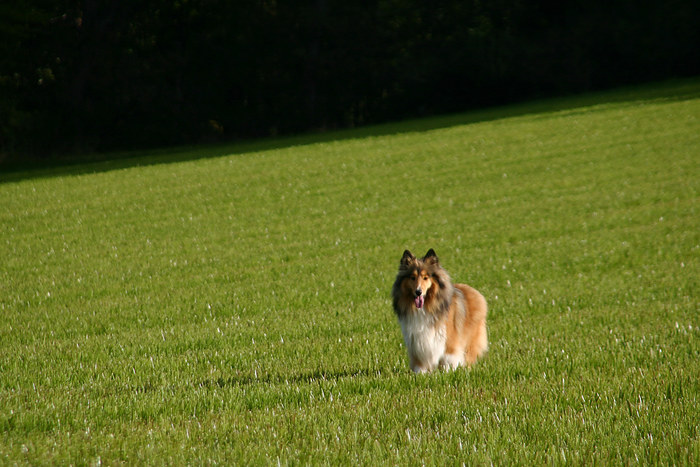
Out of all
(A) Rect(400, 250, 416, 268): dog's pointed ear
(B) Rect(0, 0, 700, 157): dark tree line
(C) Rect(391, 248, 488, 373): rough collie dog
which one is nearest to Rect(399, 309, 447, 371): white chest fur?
(C) Rect(391, 248, 488, 373): rough collie dog

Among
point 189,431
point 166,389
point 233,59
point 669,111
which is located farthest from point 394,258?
point 233,59

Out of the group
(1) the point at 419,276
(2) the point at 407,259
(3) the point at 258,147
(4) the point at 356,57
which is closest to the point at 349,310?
(2) the point at 407,259

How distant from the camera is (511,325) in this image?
1074 cm

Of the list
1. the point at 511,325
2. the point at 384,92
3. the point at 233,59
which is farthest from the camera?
the point at 384,92

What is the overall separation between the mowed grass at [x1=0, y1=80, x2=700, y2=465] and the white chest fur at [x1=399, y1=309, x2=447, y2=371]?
337mm

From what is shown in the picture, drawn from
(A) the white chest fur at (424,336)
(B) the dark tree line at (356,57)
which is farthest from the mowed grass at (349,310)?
(B) the dark tree line at (356,57)

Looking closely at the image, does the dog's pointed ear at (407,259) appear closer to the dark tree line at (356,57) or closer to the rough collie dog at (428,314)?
the rough collie dog at (428,314)

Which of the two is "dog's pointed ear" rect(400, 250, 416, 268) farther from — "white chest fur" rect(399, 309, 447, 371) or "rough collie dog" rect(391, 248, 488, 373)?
"white chest fur" rect(399, 309, 447, 371)

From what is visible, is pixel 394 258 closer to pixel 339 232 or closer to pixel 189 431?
pixel 339 232

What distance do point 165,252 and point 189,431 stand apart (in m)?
13.4

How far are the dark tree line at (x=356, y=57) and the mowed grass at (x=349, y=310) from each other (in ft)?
95.0

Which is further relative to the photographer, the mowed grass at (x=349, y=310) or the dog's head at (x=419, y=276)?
the dog's head at (x=419, y=276)

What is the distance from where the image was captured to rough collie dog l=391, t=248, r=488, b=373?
761cm

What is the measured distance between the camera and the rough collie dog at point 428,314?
7613 millimetres
